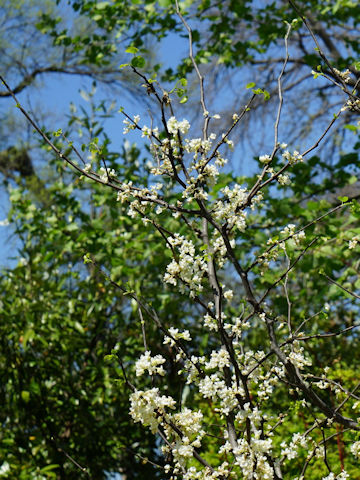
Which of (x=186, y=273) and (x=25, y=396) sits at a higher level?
(x=25, y=396)

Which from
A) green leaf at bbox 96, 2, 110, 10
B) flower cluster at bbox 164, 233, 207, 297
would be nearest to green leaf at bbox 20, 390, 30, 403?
flower cluster at bbox 164, 233, 207, 297

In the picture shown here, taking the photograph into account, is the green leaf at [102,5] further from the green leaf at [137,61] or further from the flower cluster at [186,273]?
the flower cluster at [186,273]

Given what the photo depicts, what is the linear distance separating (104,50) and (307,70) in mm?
2245

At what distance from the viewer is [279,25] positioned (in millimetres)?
4617

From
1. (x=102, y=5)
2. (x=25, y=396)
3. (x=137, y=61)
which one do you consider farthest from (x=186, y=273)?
(x=102, y=5)

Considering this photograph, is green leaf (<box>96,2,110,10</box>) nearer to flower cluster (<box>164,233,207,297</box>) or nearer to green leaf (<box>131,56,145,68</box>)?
green leaf (<box>131,56,145,68</box>)

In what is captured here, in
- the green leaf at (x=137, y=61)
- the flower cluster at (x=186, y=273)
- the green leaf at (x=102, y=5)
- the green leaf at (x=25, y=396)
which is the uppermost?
the green leaf at (x=102, y=5)

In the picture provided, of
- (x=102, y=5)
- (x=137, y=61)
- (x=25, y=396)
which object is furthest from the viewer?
(x=102, y=5)

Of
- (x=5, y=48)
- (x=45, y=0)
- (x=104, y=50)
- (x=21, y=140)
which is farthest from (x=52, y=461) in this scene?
(x=45, y=0)

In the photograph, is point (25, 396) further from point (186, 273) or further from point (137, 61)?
point (137, 61)

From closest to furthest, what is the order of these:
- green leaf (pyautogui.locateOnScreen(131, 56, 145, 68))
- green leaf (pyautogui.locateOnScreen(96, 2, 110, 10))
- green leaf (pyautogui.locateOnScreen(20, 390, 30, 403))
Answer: green leaf (pyautogui.locateOnScreen(131, 56, 145, 68)), green leaf (pyautogui.locateOnScreen(20, 390, 30, 403)), green leaf (pyautogui.locateOnScreen(96, 2, 110, 10))

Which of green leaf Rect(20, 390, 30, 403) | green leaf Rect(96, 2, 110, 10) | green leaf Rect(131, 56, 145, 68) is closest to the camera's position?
green leaf Rect(131, 56, 145, 68)

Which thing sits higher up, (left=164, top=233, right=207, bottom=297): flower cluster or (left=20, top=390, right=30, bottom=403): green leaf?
(left=20, top=390, right=30, bottom=403): green leaf

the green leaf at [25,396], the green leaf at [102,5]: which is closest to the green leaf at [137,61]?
the green leaf at [25,396]
